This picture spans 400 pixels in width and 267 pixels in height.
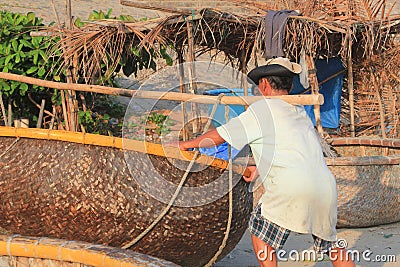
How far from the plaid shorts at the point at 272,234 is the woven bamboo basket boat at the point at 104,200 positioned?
61 centimetres

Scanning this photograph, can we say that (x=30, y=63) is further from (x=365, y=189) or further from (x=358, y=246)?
(x=358, y=246)

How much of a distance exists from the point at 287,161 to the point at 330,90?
667 cm

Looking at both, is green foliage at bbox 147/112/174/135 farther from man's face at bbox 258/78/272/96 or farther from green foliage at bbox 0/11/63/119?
man's face at bbox 258/78/272/96

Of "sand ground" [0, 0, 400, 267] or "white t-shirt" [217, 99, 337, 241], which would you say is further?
"sand ground" [0, 0, 400, 267]

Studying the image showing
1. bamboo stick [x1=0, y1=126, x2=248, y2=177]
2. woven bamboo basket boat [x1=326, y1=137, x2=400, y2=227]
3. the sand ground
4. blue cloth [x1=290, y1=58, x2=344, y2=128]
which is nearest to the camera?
bamboo stick [x1=0, y1=126, x2=248, y2=177]

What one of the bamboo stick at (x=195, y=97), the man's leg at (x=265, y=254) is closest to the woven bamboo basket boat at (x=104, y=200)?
the bamboo stick at (x=195, y=97)

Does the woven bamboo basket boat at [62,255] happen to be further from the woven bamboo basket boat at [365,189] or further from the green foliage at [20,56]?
the green foliage at [20,56]

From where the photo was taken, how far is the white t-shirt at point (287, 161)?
3457 millimetres

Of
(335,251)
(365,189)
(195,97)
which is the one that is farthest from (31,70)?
(335,251)

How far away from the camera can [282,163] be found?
347cm

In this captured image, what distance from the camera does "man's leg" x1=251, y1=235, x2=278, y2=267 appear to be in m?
3.54

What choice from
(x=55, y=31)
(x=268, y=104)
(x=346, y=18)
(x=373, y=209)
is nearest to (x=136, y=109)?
(x=55, y=31)

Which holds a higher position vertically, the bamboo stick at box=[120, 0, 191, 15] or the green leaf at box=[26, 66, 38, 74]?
the bamboo stick at box=[120, 0, 191, 15]

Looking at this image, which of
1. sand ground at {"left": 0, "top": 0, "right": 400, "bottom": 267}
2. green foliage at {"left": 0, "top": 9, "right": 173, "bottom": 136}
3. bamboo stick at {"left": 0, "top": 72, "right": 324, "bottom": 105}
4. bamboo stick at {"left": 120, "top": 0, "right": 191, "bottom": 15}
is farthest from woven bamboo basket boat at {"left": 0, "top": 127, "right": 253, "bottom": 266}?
green foliage at {"left": 0, "top": 9, "right": 173, "bottom": 136}
